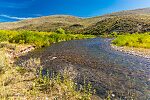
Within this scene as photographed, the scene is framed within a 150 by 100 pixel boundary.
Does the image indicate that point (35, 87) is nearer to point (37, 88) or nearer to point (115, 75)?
point (37, 88)

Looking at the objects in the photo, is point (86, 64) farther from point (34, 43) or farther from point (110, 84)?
point (34, 43)

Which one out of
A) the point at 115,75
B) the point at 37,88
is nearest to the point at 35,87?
the point at 37,88

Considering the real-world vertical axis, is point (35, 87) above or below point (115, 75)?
above

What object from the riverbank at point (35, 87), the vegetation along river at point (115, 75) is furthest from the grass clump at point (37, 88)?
the vegetation along river at point (115, 75)

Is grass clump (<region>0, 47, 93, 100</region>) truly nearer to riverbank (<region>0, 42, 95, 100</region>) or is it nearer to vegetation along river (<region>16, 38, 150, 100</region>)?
riverbank (<region>0, 42, 95, 100</region>)

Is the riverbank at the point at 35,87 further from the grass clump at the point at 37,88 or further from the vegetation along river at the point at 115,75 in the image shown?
the vegetation along river at the point at 115,75

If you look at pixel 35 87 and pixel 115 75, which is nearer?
pixel 35 87

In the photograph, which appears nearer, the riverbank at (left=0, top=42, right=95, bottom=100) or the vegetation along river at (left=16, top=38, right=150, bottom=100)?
the riverbank at (left=0, top=42, right=95, bottom=100)

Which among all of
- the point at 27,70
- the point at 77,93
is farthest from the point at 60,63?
the point at 77,93

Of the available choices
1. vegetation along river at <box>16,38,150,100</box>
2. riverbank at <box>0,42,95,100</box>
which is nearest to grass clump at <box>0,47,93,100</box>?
riverbank at <box>0,42,95,100</box>

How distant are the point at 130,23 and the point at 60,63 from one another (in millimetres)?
95229

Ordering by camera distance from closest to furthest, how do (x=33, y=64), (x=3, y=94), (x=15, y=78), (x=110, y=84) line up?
(x=3, y=94) → (x=110, y=84) → (x=15, y=78) → (x=33, y=64)

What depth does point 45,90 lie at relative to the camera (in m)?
17.7

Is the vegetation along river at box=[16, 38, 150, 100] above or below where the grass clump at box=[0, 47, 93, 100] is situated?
below
